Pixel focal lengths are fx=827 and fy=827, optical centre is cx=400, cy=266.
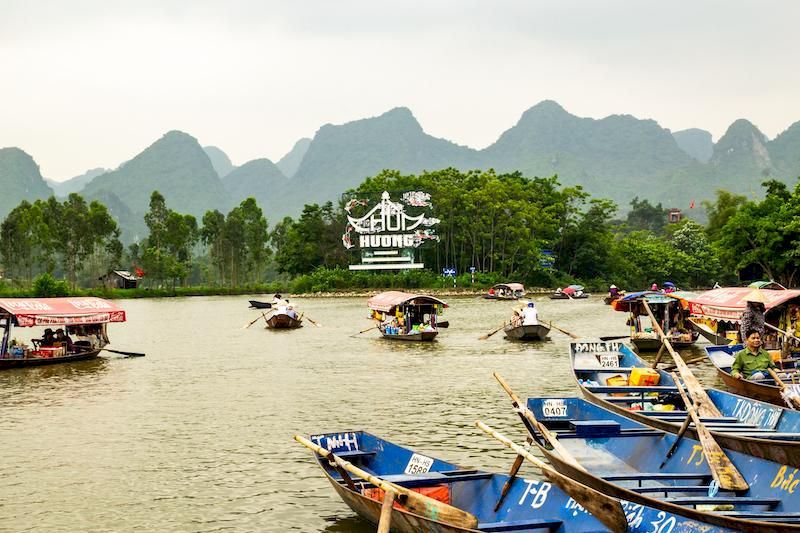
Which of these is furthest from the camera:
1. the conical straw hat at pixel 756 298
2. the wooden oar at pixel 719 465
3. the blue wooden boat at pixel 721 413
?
the conical straw hat at pixel 756 298

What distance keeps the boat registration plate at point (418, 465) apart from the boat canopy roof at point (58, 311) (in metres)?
19.2

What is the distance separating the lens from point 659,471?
11.4 metres

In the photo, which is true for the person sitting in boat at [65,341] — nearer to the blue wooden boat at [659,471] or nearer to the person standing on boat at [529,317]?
the person standing on boat at [529,317]

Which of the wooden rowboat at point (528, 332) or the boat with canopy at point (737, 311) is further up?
the boat with canopy at point (737, 311)

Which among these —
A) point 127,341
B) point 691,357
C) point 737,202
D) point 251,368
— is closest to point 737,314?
point 691,357

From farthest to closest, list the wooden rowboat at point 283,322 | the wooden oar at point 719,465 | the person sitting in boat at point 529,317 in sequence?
the wooden rowboat at point 283,322
the person sitting in boat at point 529,317
the wooden oar at point 719,465

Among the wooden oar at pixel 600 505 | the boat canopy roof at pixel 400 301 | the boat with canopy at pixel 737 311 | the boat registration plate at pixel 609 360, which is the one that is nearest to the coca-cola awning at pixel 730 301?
the boat with canopy at pixel 737 311

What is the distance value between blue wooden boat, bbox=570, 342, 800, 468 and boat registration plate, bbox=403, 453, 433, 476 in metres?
Answer: 3.83

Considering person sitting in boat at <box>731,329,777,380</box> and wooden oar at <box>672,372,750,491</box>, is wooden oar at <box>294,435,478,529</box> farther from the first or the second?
person sitting in boat at <box>731,329,777,380</box>

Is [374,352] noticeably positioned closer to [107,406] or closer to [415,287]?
[107,406]

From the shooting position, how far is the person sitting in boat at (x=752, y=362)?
1551cm

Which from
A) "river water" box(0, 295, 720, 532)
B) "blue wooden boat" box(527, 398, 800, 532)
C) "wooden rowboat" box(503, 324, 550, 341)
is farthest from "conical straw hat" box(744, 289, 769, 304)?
"wooden rowboat" box(503, 324, 550, 341)

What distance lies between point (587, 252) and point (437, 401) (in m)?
74.9

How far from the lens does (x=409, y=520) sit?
8.65 meters
